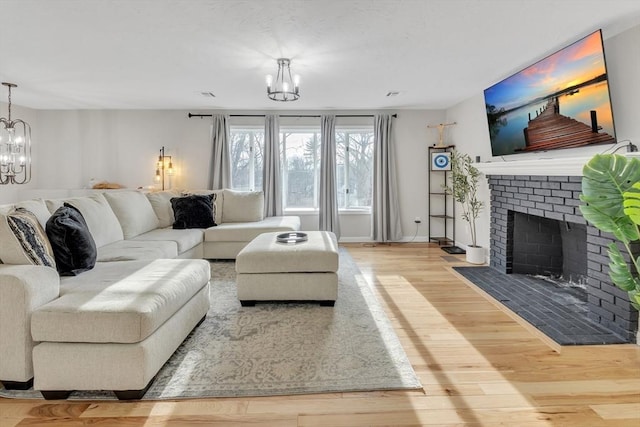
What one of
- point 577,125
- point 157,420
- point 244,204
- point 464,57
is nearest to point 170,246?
point 244,204

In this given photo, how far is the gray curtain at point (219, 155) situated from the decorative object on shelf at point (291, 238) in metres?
2.69

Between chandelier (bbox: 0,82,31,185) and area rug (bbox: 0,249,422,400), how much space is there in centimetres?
456

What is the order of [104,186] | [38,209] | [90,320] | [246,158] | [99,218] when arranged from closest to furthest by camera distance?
[90,320] → [38,209] → [99,218] → [104,186] → [246,158]

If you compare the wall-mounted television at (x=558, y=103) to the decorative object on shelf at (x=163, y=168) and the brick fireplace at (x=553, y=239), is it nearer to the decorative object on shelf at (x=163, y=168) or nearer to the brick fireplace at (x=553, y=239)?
the brick fireplace at (x=553, y=239)

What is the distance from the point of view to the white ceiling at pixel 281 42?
8.36ft

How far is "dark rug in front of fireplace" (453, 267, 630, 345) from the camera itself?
8.36ft

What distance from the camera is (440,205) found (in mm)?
6352

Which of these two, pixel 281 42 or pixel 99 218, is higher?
pixel 281 42

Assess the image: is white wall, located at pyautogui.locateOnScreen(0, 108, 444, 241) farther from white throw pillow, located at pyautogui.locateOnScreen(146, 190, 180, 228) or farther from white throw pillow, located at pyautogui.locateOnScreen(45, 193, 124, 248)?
white throw pillow, located at pyautogui.locateOnScreen(45, 193, 124, 248)

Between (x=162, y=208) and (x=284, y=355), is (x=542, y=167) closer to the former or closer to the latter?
(x=284, y=355)

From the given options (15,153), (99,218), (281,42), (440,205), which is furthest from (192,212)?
(440,205)

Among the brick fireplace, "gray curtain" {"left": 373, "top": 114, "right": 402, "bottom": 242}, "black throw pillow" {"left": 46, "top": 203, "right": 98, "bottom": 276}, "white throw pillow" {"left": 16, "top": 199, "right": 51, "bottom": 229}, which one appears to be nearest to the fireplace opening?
the brick fireplace

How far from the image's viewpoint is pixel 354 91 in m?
4.95

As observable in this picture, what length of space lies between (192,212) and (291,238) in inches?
74.0
